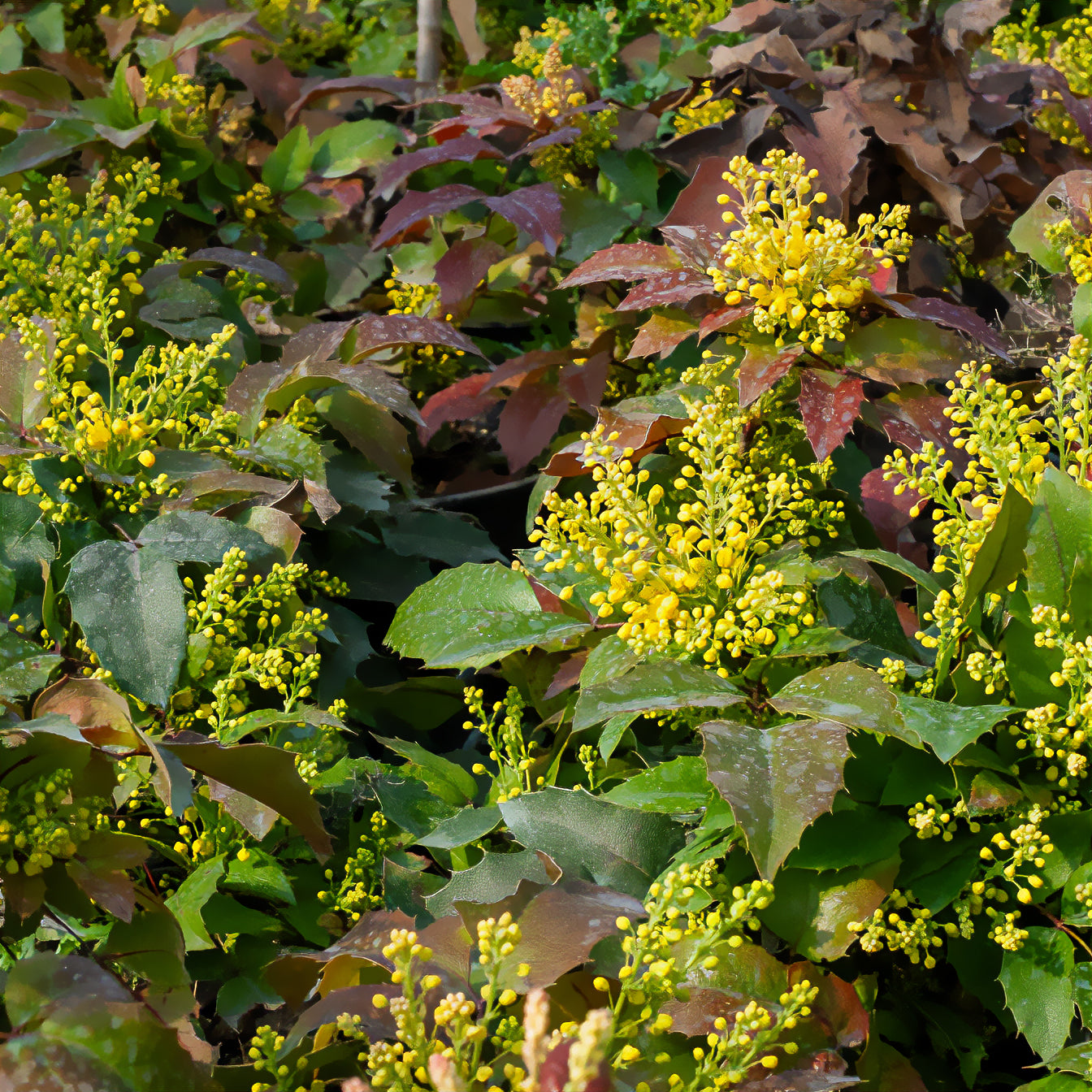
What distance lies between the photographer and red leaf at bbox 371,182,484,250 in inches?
61.5

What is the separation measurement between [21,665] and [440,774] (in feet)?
1.46

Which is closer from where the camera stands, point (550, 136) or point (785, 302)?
point (785, 302)

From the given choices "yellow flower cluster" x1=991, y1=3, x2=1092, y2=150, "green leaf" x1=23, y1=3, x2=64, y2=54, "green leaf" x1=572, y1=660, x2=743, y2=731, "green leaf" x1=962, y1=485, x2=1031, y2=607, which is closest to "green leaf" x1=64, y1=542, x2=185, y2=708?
"green leaf" x1=572, y1=660, x2=743, y2=731

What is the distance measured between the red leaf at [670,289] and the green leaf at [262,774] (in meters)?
0.63

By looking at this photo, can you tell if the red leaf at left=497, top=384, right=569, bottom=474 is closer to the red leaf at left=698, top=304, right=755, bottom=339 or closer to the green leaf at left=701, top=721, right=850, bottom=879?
the red leaf at left=698, top=304, right=755, bottom=339

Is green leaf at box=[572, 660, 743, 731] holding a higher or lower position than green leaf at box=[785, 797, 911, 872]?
higher

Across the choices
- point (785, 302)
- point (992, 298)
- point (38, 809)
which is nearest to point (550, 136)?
point (785, 302)

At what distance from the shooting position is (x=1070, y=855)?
841 millimetres

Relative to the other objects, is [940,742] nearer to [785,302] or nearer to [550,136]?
[785,302]

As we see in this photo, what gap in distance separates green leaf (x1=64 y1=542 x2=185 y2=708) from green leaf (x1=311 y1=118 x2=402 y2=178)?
113 centimetres

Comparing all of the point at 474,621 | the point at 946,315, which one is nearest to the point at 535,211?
the point at 946,315

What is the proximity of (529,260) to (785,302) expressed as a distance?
0.67 metres

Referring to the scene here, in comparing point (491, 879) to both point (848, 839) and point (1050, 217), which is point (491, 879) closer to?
point (848, 839)

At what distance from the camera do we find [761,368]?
1089 millimetres
